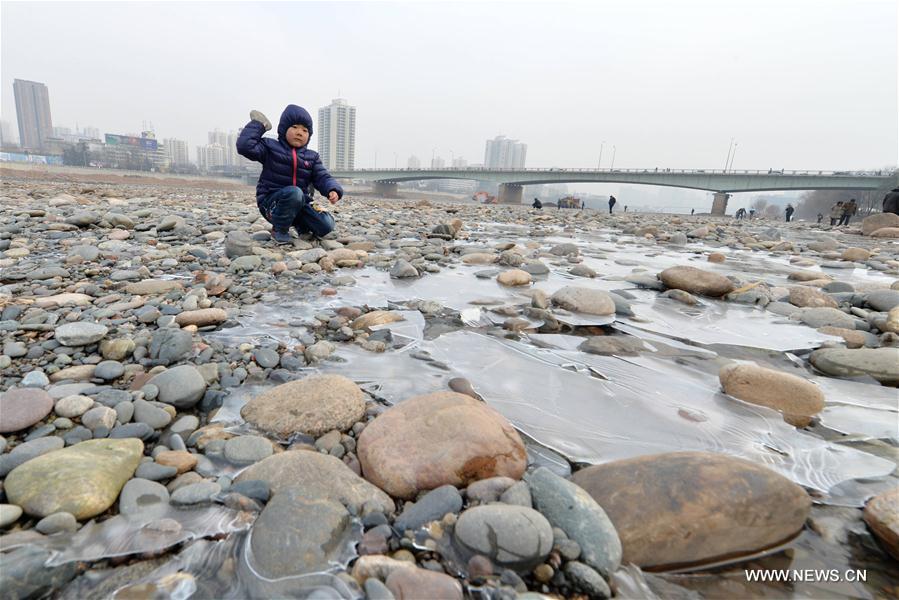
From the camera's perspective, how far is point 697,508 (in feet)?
3.91

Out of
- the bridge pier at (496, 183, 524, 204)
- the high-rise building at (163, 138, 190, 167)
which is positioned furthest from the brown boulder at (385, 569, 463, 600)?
the high-rise building at (163, 138, 190, 167)

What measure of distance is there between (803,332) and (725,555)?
2.63m

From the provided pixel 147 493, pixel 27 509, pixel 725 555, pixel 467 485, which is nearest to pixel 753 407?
pixel 725 555

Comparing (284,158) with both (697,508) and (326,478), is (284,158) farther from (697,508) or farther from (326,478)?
(697,508)

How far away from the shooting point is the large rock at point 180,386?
1.74 metres

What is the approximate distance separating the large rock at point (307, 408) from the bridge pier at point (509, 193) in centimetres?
4620

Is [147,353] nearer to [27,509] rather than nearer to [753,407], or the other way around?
[27,509]

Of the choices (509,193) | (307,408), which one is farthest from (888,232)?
(509,193)

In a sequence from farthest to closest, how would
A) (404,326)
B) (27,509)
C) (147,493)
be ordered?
(404,326)
(147,493)
(27,509)

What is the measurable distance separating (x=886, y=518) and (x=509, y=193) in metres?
49.7

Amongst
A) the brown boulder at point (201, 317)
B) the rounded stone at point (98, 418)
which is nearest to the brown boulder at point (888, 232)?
the brown boulder at point (201, 317)

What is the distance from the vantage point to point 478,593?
99 cm

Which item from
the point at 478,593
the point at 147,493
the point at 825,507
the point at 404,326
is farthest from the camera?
the point at 404,326

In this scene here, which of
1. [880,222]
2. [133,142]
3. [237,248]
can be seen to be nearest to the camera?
[237,248]
